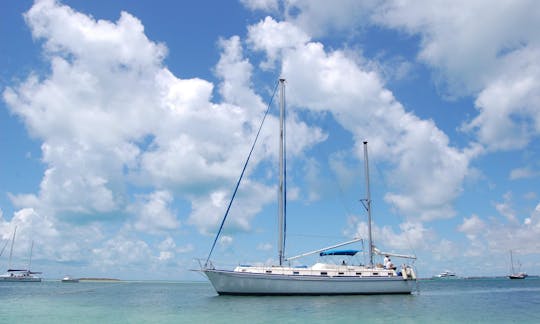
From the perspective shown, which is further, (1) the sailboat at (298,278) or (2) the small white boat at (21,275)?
(2) the small white boat at (21,275)

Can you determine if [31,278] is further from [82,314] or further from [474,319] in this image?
[474,319]

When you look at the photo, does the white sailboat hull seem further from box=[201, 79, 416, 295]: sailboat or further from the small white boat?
the small white boat

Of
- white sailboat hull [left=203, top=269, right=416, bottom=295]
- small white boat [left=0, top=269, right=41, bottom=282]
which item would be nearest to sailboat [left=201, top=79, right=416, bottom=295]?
white sailboat hull [left=203, top=269, right=416, bottom=295]

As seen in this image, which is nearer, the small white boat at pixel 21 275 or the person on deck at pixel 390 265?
the person on deck at pixel 390 265

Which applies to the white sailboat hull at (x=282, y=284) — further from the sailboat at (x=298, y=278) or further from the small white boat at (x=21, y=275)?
the small white boat at (x=21, y=275)

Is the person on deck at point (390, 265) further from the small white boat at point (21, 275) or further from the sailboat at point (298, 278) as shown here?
the small white boat at point (21, 275)

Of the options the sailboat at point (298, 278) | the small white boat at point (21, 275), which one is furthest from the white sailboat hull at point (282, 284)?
the small white boat at point (21, 275)

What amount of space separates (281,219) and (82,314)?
1749 centimetres

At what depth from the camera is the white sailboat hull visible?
38188 millimetres

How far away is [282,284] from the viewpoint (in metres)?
38.5

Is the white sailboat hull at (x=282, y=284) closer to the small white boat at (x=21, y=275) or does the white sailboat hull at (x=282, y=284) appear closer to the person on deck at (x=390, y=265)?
the person on deck at (x=390, y=265)

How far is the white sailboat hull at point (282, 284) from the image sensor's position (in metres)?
38.2

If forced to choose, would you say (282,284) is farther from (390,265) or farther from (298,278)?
(390,265)

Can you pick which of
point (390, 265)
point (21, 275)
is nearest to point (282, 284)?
point (390, 265)
